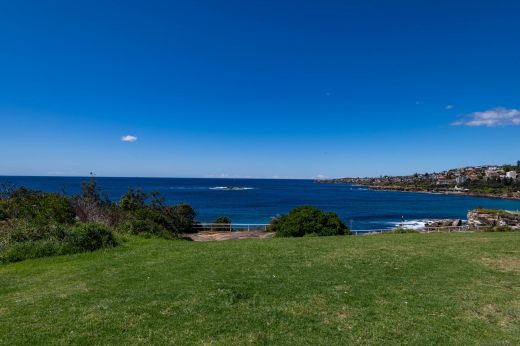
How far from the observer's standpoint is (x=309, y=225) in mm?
21047

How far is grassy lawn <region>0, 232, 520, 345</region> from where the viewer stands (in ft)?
18.0

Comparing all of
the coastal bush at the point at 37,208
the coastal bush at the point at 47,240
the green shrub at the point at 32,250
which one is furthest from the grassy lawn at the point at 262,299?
the coastal bush at the point at 37,208

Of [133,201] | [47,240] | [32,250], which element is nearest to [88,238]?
[47,240]

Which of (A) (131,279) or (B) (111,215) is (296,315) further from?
(B) (111,215)

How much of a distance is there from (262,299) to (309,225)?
14323 millimetres

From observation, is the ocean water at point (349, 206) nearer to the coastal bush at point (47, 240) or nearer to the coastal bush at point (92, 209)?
the coastal bush at point (92, 209)

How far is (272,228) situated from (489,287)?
20.3 metres

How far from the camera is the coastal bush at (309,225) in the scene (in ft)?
68.8

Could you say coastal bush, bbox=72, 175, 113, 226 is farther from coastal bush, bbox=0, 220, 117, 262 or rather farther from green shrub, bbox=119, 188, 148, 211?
coastal bush, bbox=0, 220, 117, 262

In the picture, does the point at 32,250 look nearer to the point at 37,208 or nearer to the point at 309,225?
the point at 37,208

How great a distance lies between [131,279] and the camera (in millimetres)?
8680

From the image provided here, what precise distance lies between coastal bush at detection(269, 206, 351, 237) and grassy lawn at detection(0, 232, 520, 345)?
9.13m

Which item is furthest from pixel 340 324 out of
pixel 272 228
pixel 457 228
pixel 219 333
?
pixel 457 228

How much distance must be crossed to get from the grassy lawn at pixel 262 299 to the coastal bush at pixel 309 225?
9.13 meters
